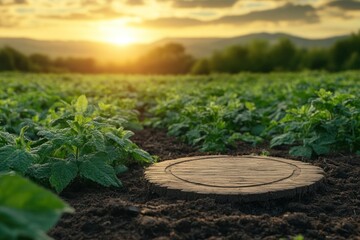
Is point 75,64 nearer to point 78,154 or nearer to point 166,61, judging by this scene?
point 166,61

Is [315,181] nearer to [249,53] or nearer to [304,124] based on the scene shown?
A: [304,124]

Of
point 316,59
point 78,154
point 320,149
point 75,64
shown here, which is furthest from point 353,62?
point 78,154

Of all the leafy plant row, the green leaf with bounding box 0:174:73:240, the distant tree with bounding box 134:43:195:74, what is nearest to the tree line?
the distant tree with bounding box 134:43:195:74

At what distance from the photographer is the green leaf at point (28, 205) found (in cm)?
185

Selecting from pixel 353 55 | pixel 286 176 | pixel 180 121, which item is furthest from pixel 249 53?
pixel 286 176

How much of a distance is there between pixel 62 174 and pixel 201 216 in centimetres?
128

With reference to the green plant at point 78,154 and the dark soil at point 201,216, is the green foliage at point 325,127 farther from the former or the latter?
A: the green plant at point 78,154

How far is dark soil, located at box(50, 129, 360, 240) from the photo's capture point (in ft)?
12.2

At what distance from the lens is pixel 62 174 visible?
468cm

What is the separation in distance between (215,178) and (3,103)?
14.6 feet

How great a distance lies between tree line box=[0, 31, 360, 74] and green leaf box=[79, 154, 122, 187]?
35.4 m

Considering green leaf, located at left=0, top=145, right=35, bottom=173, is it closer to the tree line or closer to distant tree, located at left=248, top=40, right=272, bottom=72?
the tree line

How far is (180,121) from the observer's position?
28.3 feet

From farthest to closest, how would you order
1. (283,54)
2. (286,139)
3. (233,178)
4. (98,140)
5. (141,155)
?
(283,54), (286,139), (141,155), (98,140), (233,178)
